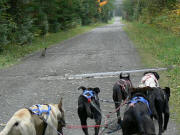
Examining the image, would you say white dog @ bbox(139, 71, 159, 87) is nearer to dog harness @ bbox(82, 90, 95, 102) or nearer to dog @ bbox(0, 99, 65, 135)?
dog harness @ bbox(82, 90, 95, 102)

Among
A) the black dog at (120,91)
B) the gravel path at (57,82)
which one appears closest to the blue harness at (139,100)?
the gravel path at (57,82)

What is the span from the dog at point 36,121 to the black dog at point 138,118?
1.06 meters

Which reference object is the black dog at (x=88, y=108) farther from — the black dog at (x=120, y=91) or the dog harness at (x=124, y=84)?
the dog harness at (x=124, y=84)

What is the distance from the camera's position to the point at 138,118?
381 cm

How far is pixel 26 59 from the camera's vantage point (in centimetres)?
1462

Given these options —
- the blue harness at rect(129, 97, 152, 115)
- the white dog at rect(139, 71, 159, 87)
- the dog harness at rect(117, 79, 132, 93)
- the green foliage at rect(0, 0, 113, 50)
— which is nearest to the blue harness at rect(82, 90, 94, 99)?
the dog harness at rect(117, 79, 132, 93)

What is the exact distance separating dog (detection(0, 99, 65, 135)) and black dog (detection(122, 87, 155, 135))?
106 cm

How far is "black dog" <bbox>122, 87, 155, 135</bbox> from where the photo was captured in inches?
149

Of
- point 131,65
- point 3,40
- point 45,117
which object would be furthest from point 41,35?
point 45,117

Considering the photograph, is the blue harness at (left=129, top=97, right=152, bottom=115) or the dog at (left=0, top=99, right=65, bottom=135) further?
the blue harness at (left=129, top=97, right=152, bottom=115)

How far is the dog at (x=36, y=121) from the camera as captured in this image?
142 inches

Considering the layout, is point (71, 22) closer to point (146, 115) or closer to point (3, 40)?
point (3, 40)

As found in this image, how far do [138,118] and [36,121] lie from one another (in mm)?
1467

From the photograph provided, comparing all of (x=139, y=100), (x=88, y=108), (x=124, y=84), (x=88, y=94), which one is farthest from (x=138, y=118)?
(x=124, y=84)
